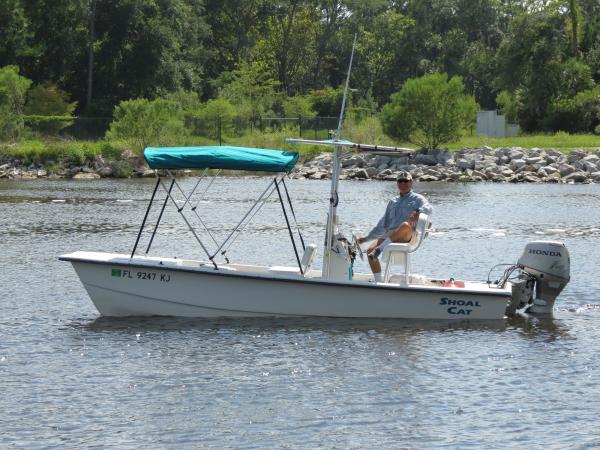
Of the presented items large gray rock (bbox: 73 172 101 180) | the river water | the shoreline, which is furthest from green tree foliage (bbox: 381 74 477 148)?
the river water

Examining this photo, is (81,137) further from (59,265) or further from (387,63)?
(59,265)

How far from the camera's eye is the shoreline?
191 ft

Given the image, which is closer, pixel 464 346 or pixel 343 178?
pixel 464 346

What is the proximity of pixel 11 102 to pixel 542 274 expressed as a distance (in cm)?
5911

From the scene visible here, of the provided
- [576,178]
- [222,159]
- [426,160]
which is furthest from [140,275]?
[426,160]

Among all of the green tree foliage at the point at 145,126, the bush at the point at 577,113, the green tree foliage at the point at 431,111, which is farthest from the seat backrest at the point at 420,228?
the bush at the point at 577,113

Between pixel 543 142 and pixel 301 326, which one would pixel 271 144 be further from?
pixel 301 326

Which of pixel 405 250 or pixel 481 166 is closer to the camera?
pixel 405 250

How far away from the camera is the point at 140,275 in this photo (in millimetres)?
18500

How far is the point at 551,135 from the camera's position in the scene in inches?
2886

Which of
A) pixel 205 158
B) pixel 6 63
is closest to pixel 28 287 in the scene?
pixel 205 158

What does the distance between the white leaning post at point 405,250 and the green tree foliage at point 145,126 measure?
49.6 metres

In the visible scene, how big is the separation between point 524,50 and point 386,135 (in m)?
15.5

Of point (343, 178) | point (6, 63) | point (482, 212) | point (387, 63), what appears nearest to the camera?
point (482, 212)
